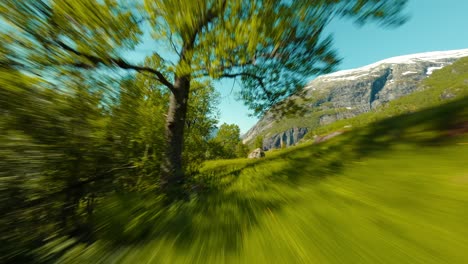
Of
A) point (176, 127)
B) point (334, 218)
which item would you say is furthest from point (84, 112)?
point (176, 127)

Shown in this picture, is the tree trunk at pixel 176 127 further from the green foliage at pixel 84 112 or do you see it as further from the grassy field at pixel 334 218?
the grassy field at pixel 334 218

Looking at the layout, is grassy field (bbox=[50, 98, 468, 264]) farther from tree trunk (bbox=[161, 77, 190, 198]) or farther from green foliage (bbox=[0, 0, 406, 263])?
tree trunk (bbox=[161, 77, 190, 198])

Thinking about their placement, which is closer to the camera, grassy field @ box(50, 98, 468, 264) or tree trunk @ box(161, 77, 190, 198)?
grassy field @ box(50, 98, 468, 264)

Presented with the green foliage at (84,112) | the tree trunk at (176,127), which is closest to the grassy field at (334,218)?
the green foliage at (84,112)

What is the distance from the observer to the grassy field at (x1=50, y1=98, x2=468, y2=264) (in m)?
1.19

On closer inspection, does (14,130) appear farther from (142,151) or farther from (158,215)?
(142,151)

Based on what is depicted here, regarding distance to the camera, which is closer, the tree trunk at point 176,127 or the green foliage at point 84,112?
the green foliage at point 84,112

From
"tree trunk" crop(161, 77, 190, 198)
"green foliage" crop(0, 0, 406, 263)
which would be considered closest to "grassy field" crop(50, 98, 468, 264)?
"green foliage" crop(0, 0, 406, 263)

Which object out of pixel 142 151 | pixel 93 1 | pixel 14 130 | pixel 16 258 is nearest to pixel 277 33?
pixel 93 1

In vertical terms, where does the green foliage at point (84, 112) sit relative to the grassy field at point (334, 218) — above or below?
above

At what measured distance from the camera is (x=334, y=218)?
5.19 feet

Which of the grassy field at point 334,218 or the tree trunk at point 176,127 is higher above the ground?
the tree trunk at point 176,127

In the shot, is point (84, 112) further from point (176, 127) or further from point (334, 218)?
point (176, 127)

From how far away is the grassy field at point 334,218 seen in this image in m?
1.19
